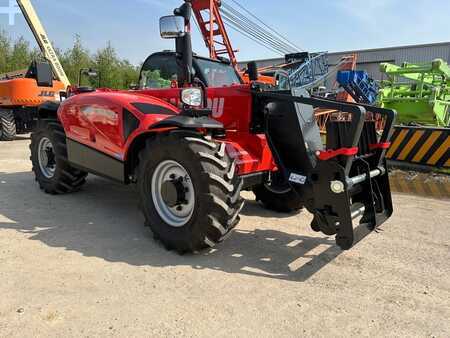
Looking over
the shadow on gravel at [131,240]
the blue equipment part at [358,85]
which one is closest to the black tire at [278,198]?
the shadow on gravel at [131,240]

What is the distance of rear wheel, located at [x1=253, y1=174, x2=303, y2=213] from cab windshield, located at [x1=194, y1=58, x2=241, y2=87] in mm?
1375

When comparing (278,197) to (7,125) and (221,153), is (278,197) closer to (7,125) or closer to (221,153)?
(221,153)

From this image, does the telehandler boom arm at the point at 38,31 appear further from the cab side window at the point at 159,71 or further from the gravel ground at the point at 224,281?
the gravel ground at the point at 224,281

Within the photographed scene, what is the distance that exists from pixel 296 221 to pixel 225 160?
1572 millimetres

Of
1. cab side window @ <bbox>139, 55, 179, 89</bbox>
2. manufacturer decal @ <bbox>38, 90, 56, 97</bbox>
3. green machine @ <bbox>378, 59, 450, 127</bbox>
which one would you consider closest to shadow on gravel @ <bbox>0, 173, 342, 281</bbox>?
cab side window @ <bbox>139, 55, 179, 89</bbox>

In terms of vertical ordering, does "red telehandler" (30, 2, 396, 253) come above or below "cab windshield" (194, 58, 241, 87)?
below

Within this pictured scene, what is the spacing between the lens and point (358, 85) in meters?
13.5

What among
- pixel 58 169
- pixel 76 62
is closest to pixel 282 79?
pixel 58 169

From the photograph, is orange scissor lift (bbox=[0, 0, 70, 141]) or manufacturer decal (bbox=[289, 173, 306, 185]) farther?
orange scissor lift (bbox=[0, 0, 70, 141])

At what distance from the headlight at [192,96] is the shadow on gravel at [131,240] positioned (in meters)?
1.38

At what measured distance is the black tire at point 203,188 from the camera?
312 centimetres

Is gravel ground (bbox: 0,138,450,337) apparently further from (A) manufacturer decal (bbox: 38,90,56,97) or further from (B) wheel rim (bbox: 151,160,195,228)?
(A) manufacturer decal (bbox: 38,90,56,97)

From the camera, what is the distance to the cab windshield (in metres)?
4.51

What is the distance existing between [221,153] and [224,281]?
3.43ft
